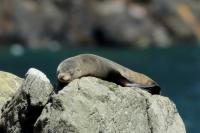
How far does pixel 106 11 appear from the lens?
80000 mm

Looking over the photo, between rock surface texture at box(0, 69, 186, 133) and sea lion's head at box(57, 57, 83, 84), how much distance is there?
21 cm

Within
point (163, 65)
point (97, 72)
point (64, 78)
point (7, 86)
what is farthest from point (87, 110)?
point (163, 65)

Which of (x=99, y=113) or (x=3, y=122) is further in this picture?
(x=3, y=122)

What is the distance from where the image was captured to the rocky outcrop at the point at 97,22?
76.2 m

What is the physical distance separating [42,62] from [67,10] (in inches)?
975

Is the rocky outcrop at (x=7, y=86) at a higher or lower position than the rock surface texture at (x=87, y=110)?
lower

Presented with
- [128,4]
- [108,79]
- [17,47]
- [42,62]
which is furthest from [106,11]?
[108,79]

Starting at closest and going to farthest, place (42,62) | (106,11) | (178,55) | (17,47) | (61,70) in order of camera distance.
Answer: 1. (61,70)
2. (42,62)
3. (178,55)
4. (17,47)
5. (106,11)

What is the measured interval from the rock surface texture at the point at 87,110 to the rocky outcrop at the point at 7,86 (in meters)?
0.67

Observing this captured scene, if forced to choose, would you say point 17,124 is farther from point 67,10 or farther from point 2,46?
point 67,10

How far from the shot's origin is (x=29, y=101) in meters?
12.1

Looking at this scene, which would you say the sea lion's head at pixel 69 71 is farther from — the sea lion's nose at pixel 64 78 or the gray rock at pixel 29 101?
the gray rock at pixel 29 101

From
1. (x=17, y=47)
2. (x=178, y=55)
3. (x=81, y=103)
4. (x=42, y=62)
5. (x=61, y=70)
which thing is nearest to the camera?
(x=81, y=103)

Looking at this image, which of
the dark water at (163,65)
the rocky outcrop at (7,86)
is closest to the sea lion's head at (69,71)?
the rocky outcrop at (7,86)
